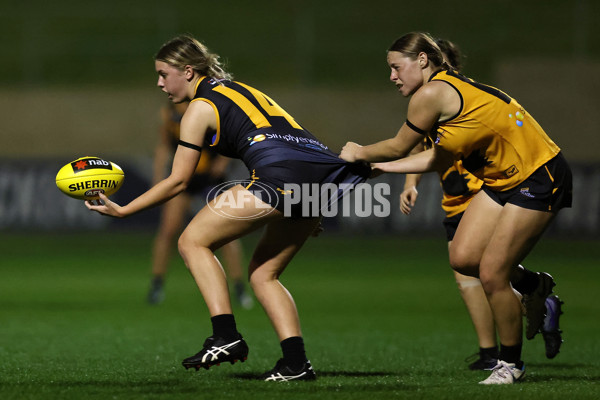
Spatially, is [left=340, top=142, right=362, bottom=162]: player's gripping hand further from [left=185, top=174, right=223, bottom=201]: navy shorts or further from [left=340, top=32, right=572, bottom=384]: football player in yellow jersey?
[left=185, top=174, right=223, bottom=201]: navy shorts

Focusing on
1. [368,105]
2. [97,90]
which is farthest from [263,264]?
[97,90]

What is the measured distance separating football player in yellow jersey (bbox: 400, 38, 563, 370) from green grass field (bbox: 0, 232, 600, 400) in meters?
0.25

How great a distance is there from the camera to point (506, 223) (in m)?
5.74

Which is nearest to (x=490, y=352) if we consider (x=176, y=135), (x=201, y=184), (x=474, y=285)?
(x=474, y=285)

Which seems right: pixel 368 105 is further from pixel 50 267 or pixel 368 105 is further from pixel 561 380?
pixel 561 380

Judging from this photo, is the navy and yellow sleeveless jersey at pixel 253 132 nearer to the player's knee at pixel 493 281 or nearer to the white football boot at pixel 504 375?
the player's knee at pixel 493 281

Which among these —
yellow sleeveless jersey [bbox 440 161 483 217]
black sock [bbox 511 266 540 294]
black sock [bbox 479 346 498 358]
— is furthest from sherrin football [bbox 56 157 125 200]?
black sock [bbox 479 346 498 358]

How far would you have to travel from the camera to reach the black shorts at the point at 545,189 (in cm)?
572

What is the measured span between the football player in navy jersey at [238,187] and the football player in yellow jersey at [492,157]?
35 centimetres

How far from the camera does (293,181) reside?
19.0ft

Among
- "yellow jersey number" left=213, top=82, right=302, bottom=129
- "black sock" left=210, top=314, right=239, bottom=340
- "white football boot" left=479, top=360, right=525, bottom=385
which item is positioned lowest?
"white football boot" left=479, top=360, right=525, bottom=385

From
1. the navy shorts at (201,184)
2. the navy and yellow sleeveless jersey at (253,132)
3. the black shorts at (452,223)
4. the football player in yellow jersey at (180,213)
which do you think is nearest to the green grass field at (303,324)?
the football player in yellow jersey at (180,213)

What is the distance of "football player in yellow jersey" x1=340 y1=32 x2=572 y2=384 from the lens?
5676mm

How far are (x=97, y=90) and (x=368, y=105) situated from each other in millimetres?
5796
